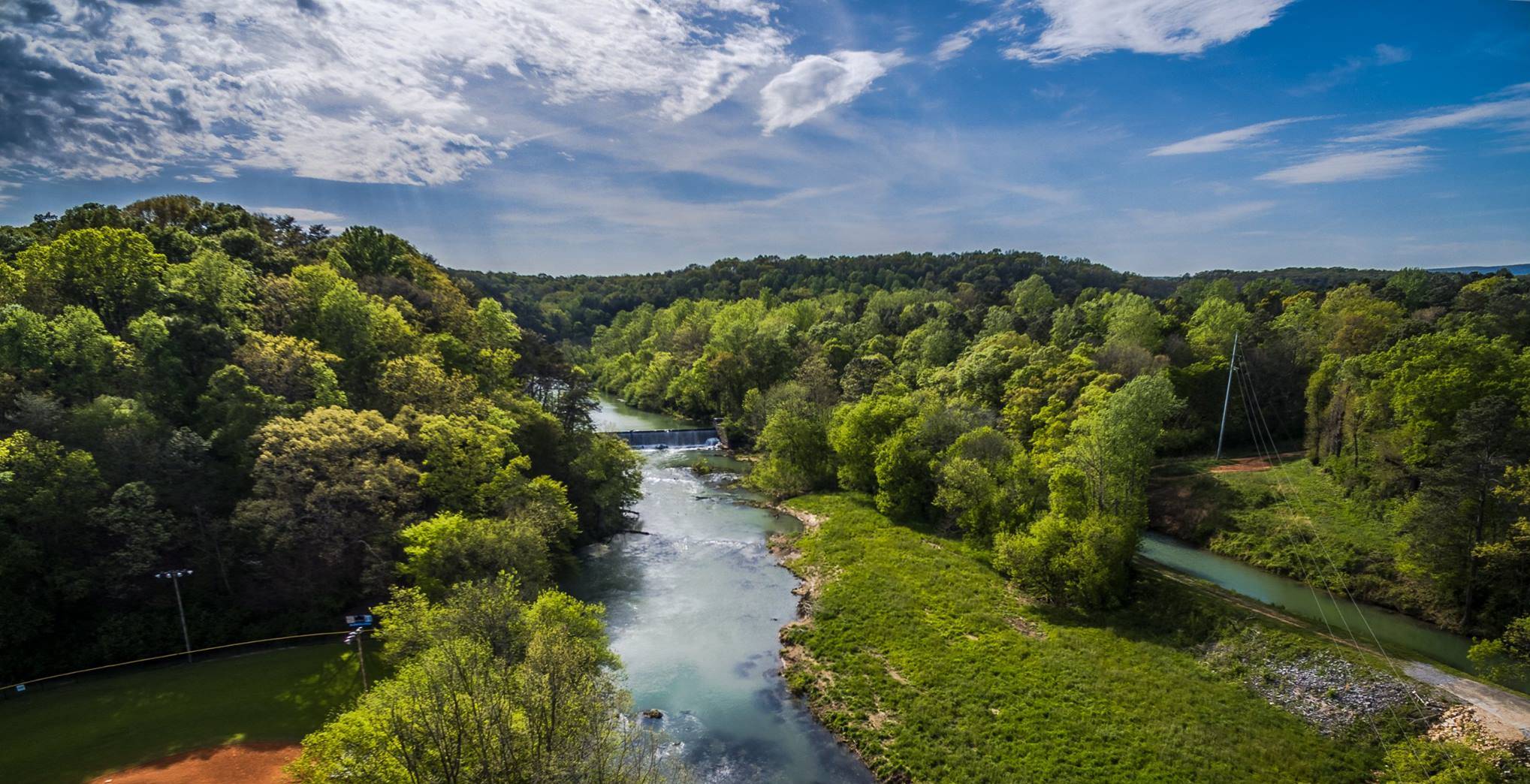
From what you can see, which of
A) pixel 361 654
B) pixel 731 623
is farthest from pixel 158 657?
pixel 731 623

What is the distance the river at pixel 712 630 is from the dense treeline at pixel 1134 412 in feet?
27.6

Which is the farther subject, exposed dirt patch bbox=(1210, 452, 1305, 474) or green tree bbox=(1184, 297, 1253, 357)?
green tree bbox=(1184, 297, 1253, 357)

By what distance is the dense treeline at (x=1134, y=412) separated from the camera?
26.5m

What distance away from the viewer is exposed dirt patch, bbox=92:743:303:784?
63.2 feet

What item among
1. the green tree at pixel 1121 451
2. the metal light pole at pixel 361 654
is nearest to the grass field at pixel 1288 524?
the green tree at pixel 1121 451

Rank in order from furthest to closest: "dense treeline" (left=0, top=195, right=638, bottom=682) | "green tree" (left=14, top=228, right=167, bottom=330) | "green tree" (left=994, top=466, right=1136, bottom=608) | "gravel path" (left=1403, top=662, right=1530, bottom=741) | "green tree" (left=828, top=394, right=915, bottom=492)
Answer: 1. "green tree" (left=828, top=394, right=915, bottom=492)
2. "green tree" (left=14, top=228, right=167, bottom=330)
3. "green tree" (left=994, top=466, right=1136, bottom=608)
4. "dense treeline" (left=0, top=195, right=638, bottom=682)
5. "gravel path" (left=1403, top=662, right=1530, bottom=741)

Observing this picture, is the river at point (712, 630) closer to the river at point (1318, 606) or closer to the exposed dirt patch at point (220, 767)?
the exposed dirt patch at point (220, 767)

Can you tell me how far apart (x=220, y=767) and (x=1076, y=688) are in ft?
93.5

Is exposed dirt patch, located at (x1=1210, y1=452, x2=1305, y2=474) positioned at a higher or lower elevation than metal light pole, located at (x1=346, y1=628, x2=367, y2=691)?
higher

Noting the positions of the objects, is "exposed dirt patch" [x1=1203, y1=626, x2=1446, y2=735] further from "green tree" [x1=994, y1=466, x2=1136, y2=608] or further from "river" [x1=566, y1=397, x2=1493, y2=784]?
"green tree" [x1=994, y1=466, x2=1136, y2=608]

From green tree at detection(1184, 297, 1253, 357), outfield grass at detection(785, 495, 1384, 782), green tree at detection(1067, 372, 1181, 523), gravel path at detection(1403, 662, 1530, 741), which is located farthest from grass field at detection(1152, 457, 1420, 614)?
green tree at detection(1184, 297, 1253, 357)

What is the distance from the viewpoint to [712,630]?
2928 cm

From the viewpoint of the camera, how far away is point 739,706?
23.5 metres

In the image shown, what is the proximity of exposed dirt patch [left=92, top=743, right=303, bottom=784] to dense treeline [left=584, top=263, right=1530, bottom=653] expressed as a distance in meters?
29.1
